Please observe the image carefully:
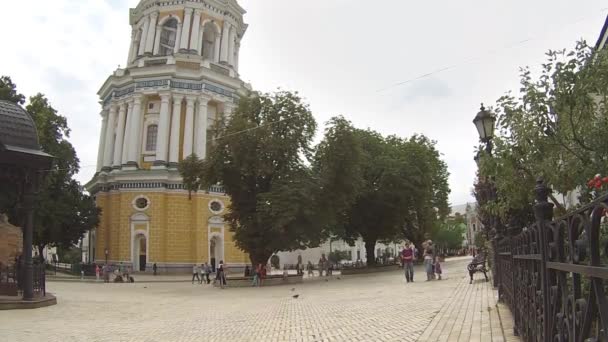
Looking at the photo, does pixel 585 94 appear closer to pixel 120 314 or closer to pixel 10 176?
pixel 120 314

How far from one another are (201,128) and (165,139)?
3.18 meters

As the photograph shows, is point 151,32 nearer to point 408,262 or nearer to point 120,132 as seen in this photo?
point 120,132

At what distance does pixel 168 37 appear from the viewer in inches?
1902

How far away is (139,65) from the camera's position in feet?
146

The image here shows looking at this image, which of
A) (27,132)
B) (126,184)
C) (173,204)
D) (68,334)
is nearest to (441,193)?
(173,204)

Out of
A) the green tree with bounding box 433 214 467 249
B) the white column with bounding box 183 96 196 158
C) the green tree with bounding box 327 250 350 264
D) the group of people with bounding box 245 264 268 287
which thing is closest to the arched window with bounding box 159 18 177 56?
the white column with bounding box 183 96 196 158

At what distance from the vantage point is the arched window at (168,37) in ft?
155

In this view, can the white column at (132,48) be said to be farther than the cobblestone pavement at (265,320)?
Yes

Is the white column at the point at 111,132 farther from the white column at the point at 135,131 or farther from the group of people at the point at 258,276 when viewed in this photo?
the group of people at the point at 258,276

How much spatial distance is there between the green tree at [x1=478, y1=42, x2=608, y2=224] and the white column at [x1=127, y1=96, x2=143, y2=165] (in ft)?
124

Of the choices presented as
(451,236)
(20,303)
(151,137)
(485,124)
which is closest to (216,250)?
(151,137)

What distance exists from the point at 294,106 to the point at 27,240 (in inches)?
626

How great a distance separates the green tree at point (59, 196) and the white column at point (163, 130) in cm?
650

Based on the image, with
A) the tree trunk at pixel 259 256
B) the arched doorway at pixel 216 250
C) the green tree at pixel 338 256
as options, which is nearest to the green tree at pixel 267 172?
the tree trunk at pixel 259 256
